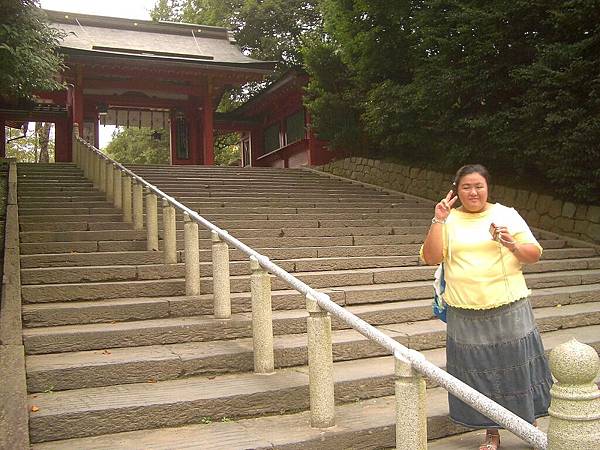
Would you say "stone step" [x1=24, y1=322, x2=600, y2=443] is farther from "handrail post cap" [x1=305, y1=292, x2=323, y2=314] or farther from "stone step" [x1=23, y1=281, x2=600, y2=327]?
"stone step" [x1=23, y1=281, x2=600, y2=327]

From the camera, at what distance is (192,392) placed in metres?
3.63

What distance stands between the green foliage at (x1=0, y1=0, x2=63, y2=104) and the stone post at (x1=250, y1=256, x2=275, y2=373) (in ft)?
14.8

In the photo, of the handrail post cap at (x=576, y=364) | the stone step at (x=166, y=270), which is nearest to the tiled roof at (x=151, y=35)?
the stone step at (x=166, y=270)

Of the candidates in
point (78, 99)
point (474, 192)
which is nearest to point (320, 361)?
point (474, 192)

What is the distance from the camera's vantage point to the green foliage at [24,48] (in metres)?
6.73

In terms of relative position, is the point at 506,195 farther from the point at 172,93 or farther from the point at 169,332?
the point at 172,93

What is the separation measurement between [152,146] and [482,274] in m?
30.0

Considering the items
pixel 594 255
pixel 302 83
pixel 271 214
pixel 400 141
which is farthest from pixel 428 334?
pixel 302 83

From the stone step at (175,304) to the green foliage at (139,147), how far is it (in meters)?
23.5

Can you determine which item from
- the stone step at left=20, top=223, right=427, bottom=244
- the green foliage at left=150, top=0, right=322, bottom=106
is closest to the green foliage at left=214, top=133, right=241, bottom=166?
the green foliage at left=150, top=0, right=322, bottom=106

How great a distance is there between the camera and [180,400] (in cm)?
346

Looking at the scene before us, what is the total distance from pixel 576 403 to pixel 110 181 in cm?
868

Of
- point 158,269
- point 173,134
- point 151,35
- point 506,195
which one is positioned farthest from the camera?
point 151,35

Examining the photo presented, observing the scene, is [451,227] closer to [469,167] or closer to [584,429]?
[469,167]
